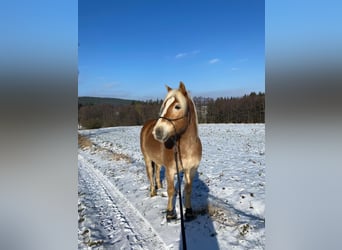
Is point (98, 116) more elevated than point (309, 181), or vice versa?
point (98, 116)

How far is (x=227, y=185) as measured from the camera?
1.95m

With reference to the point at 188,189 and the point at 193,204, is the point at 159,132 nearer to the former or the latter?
the point at 188,189

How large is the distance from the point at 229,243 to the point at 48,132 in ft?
3.38

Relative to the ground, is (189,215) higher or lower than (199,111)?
lower

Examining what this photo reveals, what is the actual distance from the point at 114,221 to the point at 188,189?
1.80 feet

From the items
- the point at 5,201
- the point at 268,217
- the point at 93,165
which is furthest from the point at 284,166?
the point at 93,165

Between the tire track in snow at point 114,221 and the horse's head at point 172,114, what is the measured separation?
597 mm

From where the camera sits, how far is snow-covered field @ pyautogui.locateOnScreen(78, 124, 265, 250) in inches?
48.3

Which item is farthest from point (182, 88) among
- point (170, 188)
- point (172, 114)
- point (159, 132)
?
point (170, 188)

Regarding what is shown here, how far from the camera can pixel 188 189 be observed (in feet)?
4.84

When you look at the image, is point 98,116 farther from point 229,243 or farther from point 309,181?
point 309,181

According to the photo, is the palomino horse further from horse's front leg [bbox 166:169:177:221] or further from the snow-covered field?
the snow-covered field

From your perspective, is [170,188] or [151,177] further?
[151,177]

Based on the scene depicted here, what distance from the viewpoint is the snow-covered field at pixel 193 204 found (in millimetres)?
1227
